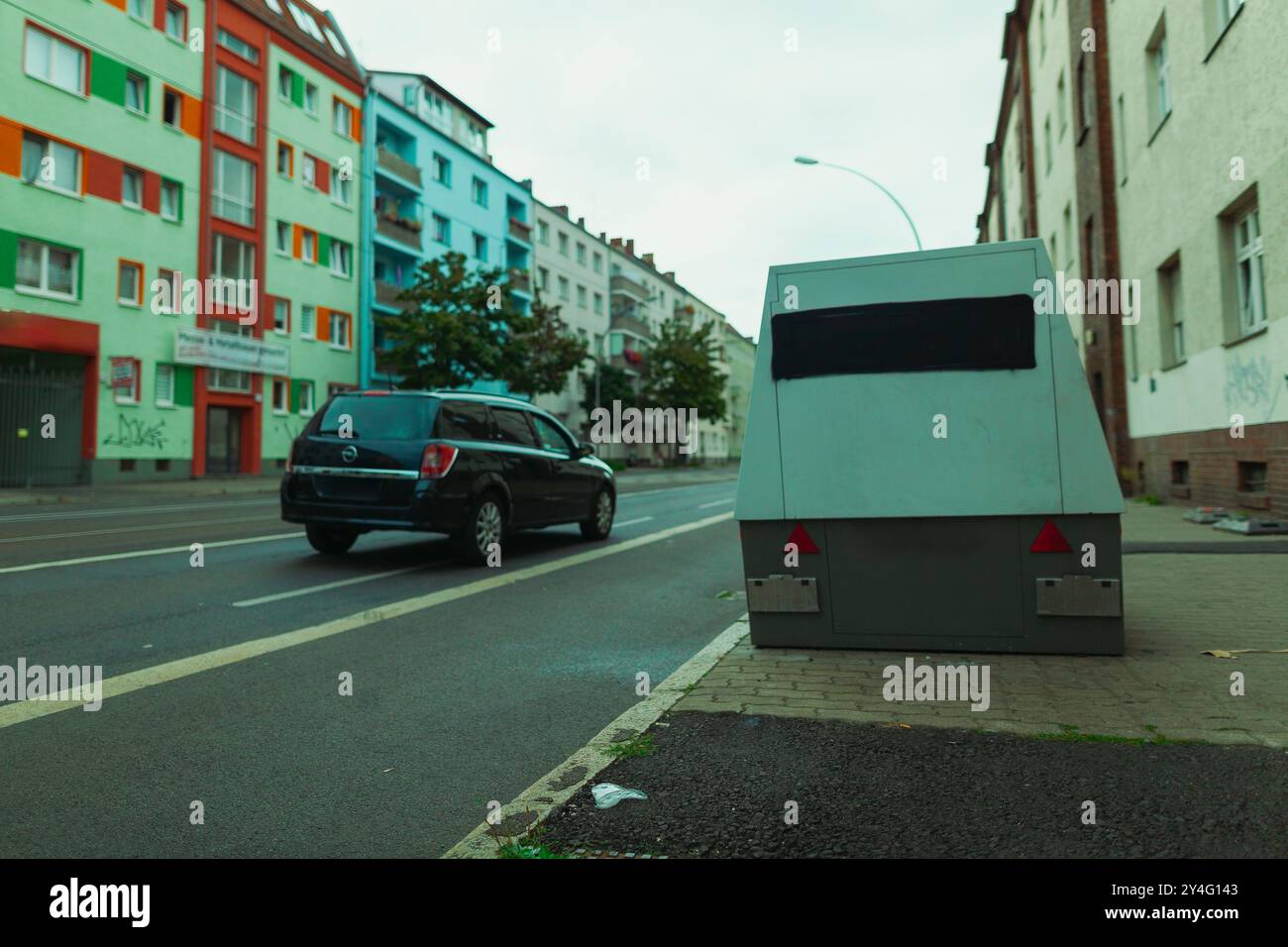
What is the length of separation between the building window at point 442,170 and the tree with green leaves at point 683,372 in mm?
20685

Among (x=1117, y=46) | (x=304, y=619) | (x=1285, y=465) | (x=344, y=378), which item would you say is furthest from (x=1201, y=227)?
(x=344, y=378)

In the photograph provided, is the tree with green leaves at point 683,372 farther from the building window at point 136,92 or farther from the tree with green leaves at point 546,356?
the building window at point 136,92

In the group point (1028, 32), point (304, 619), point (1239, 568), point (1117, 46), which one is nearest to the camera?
point (304, 619)

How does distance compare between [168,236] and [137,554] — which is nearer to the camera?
[137,554]

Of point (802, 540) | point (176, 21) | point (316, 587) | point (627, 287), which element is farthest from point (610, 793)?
point (627, 287)

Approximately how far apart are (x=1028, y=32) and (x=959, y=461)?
2853cm

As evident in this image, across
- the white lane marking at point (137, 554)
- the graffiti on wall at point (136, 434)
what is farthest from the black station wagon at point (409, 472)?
the graffiti on wall at point (136, 434)

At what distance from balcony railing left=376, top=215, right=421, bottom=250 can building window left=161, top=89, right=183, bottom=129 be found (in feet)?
36.5

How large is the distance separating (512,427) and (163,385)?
74.4 ft

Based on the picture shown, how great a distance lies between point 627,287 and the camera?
68438mm

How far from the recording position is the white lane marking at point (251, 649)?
4359 mm

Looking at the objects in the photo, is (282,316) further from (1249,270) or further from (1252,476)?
(1252,476)
